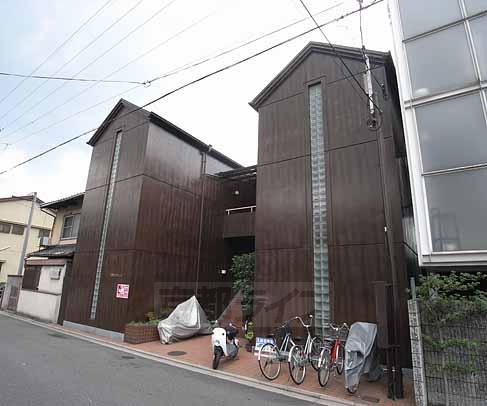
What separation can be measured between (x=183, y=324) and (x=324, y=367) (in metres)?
5.51

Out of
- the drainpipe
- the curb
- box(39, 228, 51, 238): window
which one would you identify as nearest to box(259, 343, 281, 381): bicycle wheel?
the curb

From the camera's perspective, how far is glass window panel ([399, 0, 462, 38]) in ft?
19.4

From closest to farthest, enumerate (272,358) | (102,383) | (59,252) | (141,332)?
(102,383)
(272,358)
(141,332)
(59,252)

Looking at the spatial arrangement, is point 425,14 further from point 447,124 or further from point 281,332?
point 281,332

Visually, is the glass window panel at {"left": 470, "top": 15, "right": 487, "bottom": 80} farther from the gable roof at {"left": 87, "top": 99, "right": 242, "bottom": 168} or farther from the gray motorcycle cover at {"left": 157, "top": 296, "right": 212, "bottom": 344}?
the gray motorcycle cover at {"left": 157, "top": 296, "right": 212, "bottom": 344}

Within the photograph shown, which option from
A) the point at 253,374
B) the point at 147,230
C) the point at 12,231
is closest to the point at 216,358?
the point at 253,374

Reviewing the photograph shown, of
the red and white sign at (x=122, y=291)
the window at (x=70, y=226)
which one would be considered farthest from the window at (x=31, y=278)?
the red and white sign at (x=122, y=291)

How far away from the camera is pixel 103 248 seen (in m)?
11.6

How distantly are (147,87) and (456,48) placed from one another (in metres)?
6.48

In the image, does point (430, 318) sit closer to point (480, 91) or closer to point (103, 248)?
point (480, 91)


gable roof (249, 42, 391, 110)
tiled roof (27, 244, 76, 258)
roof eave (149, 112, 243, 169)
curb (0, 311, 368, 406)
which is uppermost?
gable roof (249, 42, 391, 110)

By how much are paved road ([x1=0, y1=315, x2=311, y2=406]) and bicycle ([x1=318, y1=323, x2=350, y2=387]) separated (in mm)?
899

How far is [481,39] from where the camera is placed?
5484 mm

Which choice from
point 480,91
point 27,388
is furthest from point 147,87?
point 480,91
